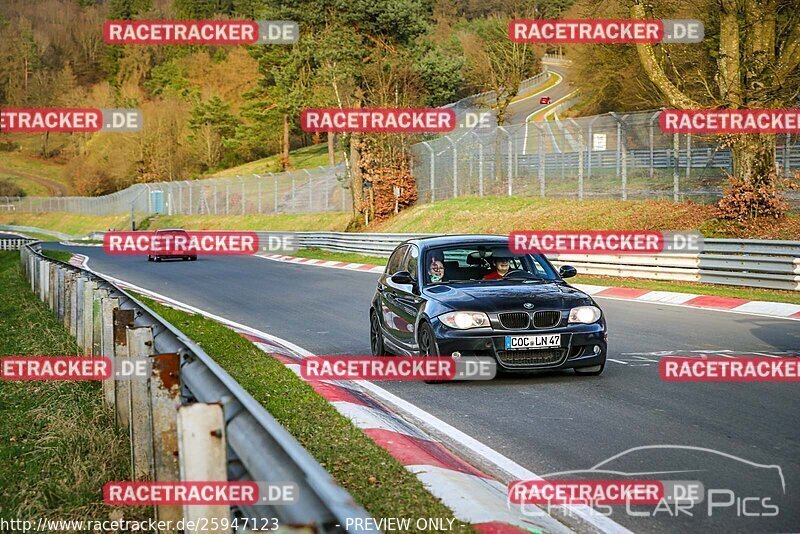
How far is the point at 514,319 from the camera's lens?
32.1 feet

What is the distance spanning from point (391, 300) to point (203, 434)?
799 centimetres

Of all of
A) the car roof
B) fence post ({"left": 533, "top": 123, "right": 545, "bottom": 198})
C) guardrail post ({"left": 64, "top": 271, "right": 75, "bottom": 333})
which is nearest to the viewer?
the car roof

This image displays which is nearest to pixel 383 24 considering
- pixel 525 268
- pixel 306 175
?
pixel 306 175

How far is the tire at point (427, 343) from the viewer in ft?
32.5

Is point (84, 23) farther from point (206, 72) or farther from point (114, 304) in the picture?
point (114, 304)

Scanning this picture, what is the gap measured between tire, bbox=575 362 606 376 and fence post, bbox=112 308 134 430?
4.75m

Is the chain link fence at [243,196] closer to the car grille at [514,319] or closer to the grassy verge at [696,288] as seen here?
the grassy verge at [696,288]

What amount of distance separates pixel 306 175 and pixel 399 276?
152 feet

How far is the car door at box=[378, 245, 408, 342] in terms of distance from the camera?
11.2m

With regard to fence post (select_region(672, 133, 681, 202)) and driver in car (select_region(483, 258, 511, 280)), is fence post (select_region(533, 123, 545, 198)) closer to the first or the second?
fence post (select_region(672, 133, 681, 202))

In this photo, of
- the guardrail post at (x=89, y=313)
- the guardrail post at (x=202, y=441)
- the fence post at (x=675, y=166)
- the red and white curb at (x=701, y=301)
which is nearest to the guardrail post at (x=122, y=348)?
the guardrail post at (x=89, y=313)

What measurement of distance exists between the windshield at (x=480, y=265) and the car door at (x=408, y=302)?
7.7 inches

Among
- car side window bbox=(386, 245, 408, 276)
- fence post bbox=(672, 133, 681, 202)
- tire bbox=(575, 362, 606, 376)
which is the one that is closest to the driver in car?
car side window bbox=(386, 245, 408, 276)

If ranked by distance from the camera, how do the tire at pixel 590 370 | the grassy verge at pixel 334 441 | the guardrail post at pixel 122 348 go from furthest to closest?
the tire at pixel 590 370 < the guardrail post at pixel 122 348 < the grassy verge at pixel 334 441
